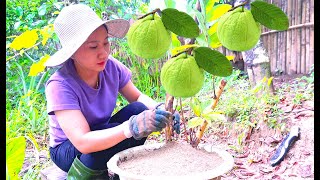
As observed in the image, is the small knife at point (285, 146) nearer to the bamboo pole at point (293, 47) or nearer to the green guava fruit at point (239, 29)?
the bamboo pole at point (293, 47)

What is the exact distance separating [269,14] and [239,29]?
59 mm

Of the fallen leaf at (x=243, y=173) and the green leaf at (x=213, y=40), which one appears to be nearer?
the green leaf at (x=213, y=40)

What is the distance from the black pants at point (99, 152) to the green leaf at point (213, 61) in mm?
682

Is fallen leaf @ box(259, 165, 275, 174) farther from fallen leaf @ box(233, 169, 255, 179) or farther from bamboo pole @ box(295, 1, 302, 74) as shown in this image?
bamboo pole @ box(295, 1, 302, 74)

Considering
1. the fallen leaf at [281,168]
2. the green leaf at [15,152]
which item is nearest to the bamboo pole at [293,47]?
the fallen leaf at [281,168]

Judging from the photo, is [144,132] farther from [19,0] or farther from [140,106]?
[19,0]

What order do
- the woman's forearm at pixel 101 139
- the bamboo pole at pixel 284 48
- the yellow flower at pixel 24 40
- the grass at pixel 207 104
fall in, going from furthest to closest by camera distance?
the bamboo pole at pixel 284 48, the grass at pixel 207 104, the yellow flower at pixel 24 40, the woman's forearm at pixel 101 139

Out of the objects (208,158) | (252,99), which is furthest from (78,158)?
(252,99)

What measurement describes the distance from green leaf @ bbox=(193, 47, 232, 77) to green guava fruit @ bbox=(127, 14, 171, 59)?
0.07 m

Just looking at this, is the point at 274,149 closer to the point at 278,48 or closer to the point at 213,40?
the point at 213,40

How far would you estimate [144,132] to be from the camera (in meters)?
1.07

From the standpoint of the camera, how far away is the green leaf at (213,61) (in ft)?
2.45

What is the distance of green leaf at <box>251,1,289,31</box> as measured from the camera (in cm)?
67

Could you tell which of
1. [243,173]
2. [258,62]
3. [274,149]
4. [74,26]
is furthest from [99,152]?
[258,62]
